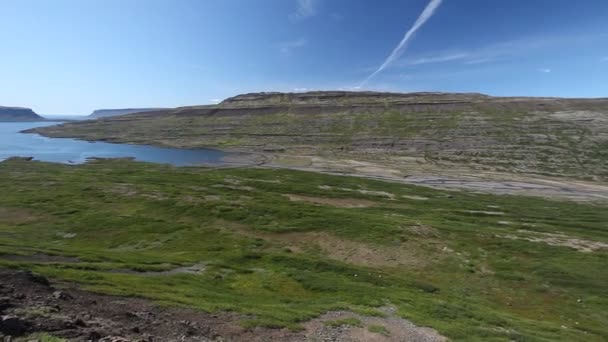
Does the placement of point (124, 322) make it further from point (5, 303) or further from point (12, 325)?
point (5, 303)

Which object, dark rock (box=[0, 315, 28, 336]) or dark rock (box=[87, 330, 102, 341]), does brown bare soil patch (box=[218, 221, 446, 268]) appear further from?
dark rock (box=[0, 315, 28, 336])

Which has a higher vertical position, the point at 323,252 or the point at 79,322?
the point at 79,322

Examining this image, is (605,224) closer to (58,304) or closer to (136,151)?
(58,304)

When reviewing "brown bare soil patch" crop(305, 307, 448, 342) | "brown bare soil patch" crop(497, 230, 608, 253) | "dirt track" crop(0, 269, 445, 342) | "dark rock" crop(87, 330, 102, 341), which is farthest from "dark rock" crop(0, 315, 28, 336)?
"brown bare soil patch" crop(497, 230, 608, 253)

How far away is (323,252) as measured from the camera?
47.8 metres

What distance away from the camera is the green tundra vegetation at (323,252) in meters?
27.6

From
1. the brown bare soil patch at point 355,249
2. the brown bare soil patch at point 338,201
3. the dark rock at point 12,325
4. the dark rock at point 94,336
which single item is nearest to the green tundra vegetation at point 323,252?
the brown bare soil patch at point 355,249

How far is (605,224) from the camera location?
67938 millimetres

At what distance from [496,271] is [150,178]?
87301 mm

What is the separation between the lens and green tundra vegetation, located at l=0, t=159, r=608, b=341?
27.6 m

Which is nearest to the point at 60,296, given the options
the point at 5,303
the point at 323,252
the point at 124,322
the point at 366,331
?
the point at 5,303

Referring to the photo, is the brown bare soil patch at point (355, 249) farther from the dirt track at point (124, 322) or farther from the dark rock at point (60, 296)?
the dark rock at point (60, 296)

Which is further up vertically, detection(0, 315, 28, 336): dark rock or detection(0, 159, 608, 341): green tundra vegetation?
detection(0, 315, 28, 336): dark rock

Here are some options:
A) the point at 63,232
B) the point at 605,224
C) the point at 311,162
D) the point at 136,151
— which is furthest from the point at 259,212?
the point at 136,151
